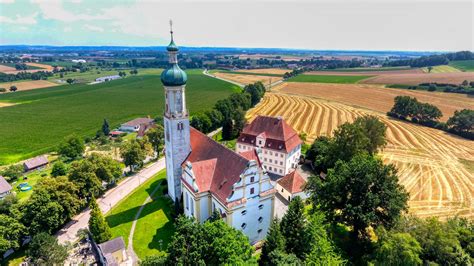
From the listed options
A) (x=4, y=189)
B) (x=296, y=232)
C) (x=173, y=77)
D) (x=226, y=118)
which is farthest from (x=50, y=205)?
(x=226, y=118)

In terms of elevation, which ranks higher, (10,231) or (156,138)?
(156,138)

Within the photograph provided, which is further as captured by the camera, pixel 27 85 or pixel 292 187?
pixel 27 85

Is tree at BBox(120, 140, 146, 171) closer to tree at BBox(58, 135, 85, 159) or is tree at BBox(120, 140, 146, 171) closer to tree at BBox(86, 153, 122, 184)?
tree at BBox(86, 153, 122, 184)

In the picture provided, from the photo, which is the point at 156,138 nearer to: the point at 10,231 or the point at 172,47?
the point at 172,47

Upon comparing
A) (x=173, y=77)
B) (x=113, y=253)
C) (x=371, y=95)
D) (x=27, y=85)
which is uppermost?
(x=173, y=77)

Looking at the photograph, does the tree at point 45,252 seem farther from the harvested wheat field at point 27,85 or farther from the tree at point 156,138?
the harvested wheat field at point 27,85

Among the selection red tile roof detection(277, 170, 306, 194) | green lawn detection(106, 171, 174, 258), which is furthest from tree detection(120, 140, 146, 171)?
red tile roof detection(277, 170, 306, 194)

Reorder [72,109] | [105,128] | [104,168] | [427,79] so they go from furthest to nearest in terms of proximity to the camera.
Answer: [427,79] → [72,109] → [105,128] → [104,168]

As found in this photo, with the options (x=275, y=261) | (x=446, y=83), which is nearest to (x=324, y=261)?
(x=275, y=261)

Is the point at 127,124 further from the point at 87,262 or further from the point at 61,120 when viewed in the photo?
the point at 87,262
